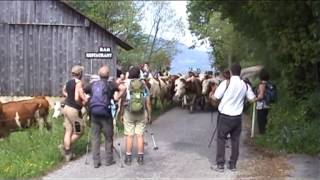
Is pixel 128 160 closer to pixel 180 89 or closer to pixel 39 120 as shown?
pixel 39 120

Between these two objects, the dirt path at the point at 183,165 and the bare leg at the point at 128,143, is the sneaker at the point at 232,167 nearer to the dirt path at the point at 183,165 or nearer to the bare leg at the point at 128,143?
the dirt path at the point at 183,165

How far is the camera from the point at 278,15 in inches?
705

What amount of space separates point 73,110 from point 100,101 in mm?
786

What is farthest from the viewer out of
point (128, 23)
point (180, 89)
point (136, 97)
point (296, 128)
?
point (128, 23)

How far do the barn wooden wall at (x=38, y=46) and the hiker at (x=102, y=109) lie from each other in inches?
691

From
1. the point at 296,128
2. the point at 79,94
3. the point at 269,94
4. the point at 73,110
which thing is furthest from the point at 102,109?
the point at 269,94

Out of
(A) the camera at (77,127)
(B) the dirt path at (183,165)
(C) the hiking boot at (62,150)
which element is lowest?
(B) the dirt path at (183,165)

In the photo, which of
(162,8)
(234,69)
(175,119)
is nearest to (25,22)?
(175,119)

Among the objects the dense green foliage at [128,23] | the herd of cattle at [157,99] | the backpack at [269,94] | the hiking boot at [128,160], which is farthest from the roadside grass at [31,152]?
the dense green foliage at [128,23]

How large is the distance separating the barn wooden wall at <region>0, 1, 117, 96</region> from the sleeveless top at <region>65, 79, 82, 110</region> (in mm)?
17119

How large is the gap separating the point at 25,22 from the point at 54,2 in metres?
1.78

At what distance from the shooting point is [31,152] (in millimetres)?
13500

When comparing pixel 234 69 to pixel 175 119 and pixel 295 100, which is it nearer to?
pixel 295 100

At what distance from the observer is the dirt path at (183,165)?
1141 centimetres
